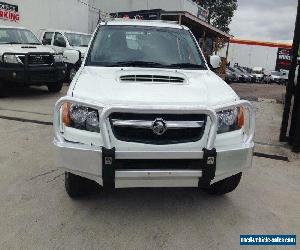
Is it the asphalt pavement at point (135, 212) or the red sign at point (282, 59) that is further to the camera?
the red sign at point (282, 59)

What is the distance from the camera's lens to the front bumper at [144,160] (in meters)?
3.17

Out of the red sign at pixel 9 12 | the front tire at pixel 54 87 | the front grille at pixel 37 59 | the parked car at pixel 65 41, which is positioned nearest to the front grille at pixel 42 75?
the front grille at pixel 37 59

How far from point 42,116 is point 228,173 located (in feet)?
17.6

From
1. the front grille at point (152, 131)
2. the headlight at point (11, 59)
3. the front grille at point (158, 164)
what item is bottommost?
the front grille at point (158, 164)

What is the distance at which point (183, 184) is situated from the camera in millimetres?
3326

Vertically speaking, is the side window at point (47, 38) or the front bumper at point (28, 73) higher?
the side window at point (47, 38)

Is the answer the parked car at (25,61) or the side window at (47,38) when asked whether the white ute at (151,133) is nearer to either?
the parked car at (25,61)

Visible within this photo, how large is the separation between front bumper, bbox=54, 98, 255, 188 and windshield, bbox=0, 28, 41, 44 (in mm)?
7853

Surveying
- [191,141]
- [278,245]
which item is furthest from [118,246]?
[278,245]

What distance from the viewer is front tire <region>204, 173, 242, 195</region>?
13.3ft

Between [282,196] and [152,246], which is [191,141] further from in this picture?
[282,196]

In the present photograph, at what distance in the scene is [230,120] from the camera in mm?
3521

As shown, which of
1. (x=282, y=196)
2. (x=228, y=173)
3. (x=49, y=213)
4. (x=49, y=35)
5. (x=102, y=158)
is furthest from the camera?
(x=49, y=35)

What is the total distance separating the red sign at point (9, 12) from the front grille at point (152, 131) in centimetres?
1241
